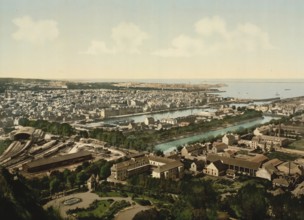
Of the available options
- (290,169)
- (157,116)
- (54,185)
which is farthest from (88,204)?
(157,116)

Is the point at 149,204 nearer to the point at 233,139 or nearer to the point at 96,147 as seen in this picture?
the point at 96,147

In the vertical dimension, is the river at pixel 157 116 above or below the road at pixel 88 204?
below

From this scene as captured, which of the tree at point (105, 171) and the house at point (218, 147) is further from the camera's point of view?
the house at point (218, 147)

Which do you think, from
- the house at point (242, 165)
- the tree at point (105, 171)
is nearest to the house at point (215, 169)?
the house at point (242, 165)

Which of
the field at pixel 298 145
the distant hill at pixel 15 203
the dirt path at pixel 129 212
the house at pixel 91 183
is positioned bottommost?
the field at pixel 298 145

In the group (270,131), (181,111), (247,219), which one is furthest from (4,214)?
(181,111)

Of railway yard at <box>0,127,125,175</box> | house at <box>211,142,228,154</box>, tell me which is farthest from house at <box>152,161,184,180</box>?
house at <box>211,142,228,154</box>

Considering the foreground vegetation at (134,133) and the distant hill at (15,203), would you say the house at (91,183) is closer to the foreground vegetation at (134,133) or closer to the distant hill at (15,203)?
the distant hill at (15,203)

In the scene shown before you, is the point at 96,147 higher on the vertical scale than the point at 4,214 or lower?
lower
